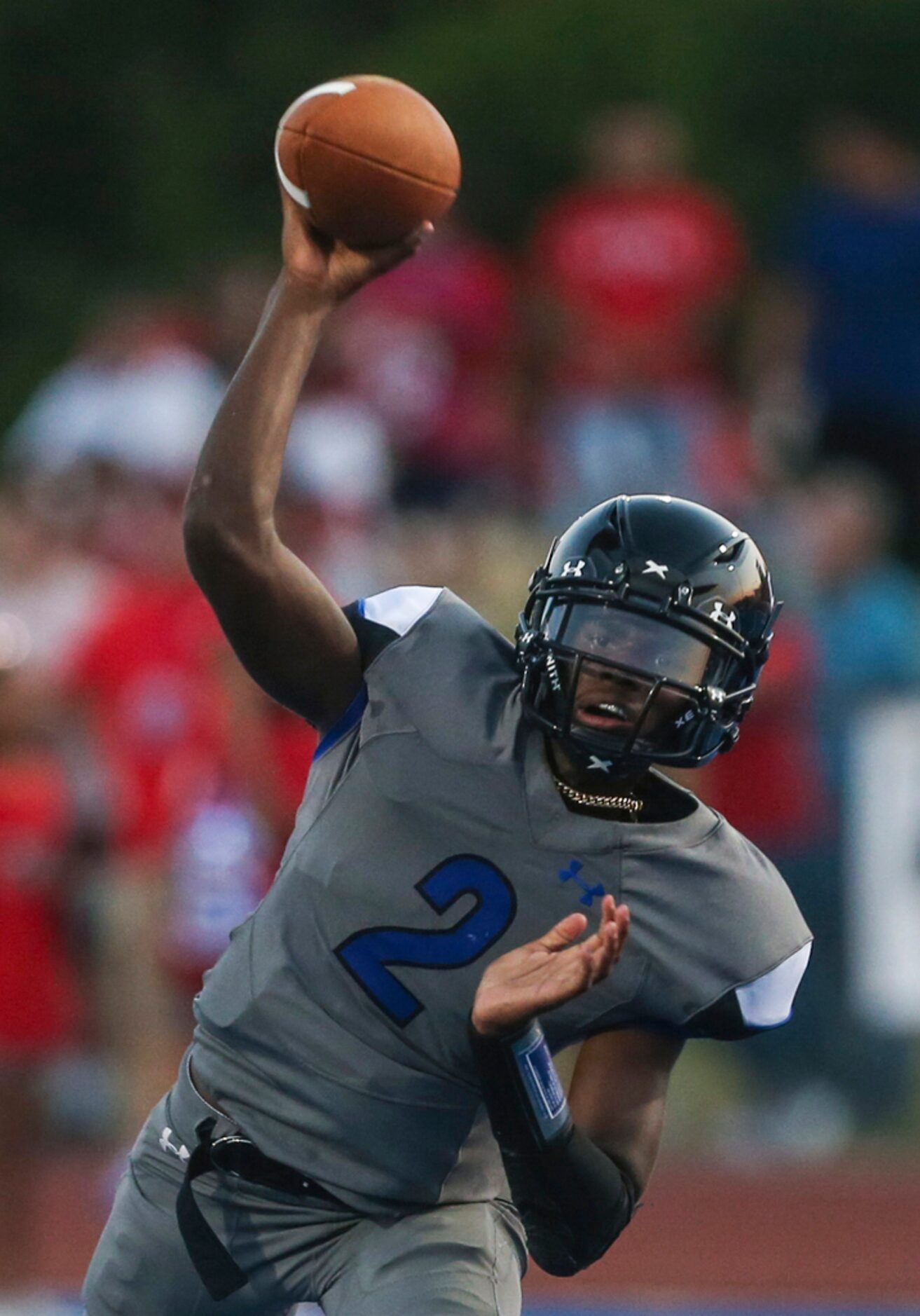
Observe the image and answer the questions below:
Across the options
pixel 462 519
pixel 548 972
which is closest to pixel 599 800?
pixel 548 972

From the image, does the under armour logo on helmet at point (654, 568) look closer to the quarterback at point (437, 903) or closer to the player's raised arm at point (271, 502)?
the quarterback at point (437, 903)

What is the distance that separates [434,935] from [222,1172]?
→ 51cm

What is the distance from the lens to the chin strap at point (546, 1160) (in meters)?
3.34

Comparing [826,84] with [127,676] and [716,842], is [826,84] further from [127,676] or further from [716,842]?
[716,842]

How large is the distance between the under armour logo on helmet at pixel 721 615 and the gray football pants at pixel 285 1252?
0.98 m

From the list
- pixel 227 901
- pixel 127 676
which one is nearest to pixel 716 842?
pixel 227 901

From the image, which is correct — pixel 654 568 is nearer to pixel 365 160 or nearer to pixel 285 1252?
pixel 365 160

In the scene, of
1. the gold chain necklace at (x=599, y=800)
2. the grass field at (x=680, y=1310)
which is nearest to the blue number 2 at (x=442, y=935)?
the gold chain necklace at (x=599, y=800)

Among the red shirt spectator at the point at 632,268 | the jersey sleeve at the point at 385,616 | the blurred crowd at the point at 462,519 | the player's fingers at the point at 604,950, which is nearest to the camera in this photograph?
the player's fingers at the point at 604,950

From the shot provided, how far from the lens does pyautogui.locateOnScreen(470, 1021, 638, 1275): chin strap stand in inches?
131

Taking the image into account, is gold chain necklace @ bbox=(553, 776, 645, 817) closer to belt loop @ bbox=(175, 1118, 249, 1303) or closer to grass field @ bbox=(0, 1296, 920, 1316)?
belt loop @ bbox=(175, 1118, 249, 1303)

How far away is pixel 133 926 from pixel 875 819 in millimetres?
2575

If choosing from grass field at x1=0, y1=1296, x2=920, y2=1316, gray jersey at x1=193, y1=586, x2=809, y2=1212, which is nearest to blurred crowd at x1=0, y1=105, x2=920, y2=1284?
grass field at x1=0, y1=1296, x2=920, y2=1316

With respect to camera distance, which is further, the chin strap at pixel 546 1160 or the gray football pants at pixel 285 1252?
the gray football pants at pixel 285 1252
